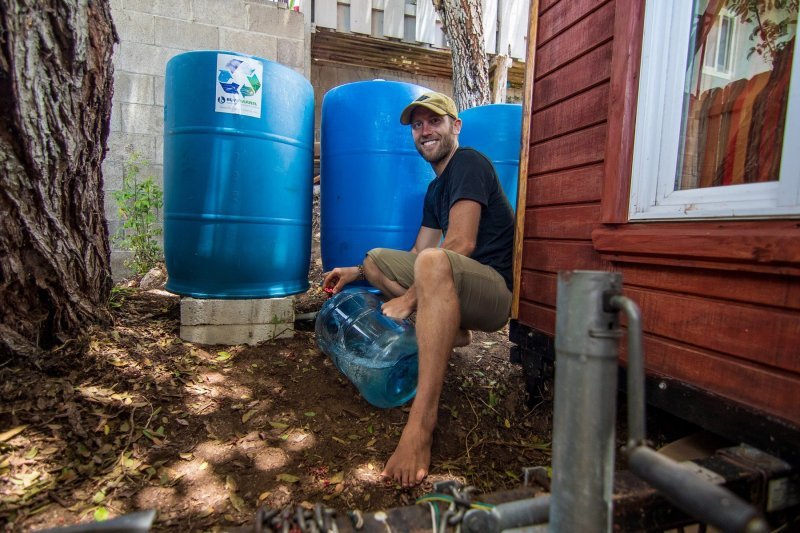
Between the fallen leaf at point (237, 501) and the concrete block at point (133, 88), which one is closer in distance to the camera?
the fallen leaf at point (237, 501)

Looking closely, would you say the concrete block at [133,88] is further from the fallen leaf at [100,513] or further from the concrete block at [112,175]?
the fallen leaf at [100,513]

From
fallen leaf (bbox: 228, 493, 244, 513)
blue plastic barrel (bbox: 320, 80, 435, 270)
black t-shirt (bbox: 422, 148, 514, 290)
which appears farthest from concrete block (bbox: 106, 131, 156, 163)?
fallen leaf (bbox: 228, 493, 244, 513)

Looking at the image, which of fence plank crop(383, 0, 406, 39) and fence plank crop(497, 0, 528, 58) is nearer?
fence plank crop(383, 0, 406, 39)

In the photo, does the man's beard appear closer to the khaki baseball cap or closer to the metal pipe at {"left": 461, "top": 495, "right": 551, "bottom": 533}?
the khaki baseball cap

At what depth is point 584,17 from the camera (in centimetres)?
179

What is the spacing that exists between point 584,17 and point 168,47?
14.1ft

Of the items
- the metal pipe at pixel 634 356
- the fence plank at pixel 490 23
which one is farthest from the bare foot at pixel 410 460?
the fence plank at pixel 490 23

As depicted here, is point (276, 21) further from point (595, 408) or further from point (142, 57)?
point (595, 408)

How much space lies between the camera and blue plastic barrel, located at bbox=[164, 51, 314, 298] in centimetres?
234

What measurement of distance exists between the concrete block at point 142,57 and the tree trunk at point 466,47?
2867 mm

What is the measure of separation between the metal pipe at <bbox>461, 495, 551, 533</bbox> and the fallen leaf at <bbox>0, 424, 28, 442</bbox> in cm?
Answer: 162

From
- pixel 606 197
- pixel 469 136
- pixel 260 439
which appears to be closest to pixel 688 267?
pixel 606 197

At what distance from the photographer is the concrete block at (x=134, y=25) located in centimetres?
421

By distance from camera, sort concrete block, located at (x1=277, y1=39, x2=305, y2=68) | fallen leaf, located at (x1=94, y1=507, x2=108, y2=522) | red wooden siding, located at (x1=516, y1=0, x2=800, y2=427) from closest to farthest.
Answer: red wooden siding, located at (x1=516, y1=0, x2=800, y2=427)
fallen leaf, located at (x1=94, y1=507, x2=108, y2=522)
concrete block, located at (x1=277, y1=39, x2=305, y2=68)
